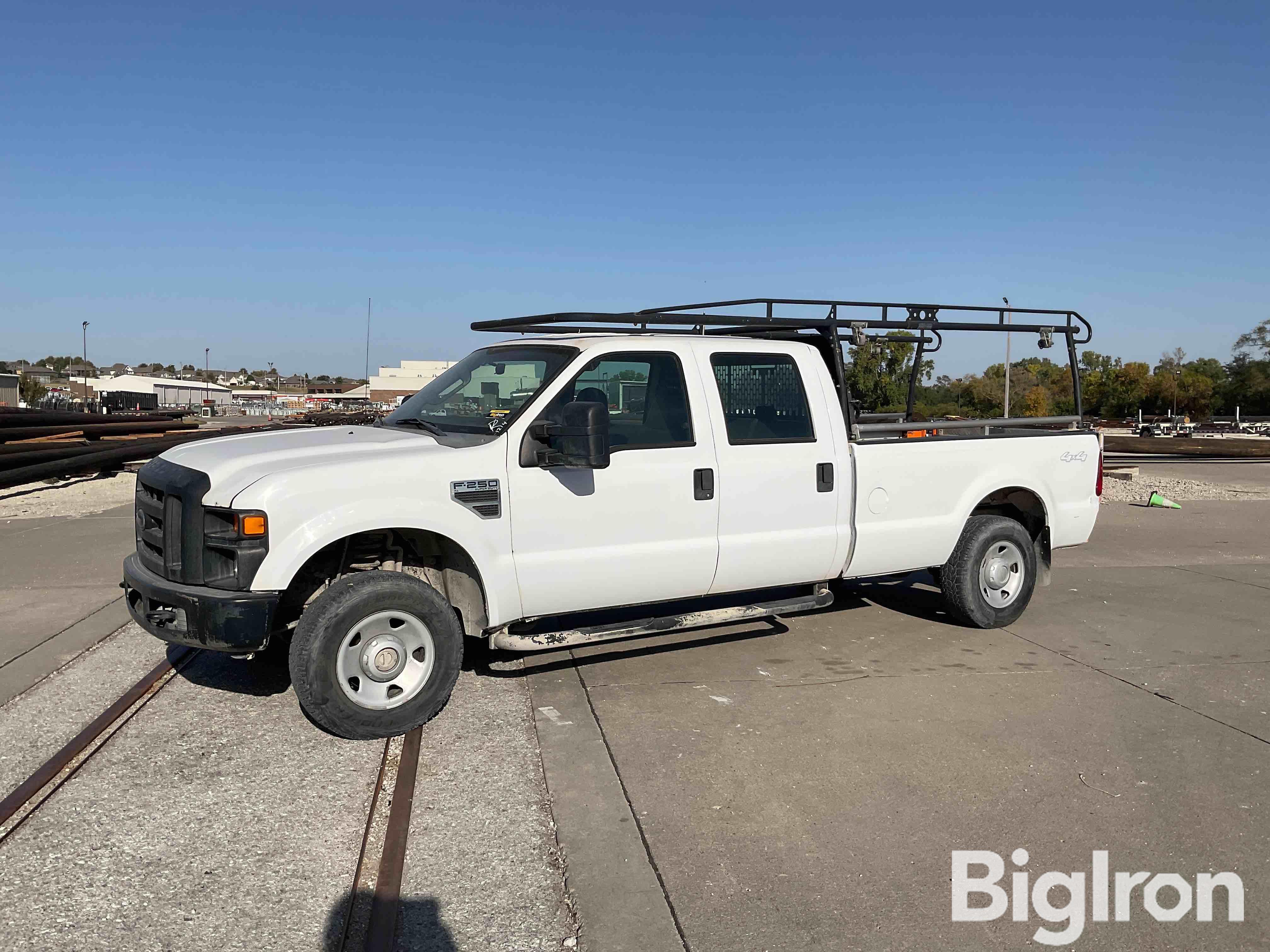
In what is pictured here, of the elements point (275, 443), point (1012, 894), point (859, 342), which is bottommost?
point (1012, 894)

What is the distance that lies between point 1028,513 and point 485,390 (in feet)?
14.0

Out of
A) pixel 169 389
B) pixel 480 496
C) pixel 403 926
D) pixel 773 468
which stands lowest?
pixel 403 926

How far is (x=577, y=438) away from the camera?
16.1 feet

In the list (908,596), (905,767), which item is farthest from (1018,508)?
(905,767)

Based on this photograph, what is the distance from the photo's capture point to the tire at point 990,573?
270 inches

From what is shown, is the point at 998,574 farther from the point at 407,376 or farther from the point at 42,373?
the point at 42,373

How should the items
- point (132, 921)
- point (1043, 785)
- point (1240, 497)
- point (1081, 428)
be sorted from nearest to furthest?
point (132, 921) < point (1043, 785) < point (1081, 428) < point (1240, 497)

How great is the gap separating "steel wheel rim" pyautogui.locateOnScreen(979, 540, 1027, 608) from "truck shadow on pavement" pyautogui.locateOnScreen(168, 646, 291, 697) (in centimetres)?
466

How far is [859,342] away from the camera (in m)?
6.60

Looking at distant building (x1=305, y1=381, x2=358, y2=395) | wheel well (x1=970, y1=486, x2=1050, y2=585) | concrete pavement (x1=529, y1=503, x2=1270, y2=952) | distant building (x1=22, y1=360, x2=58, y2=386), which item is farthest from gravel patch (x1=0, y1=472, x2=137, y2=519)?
distant building (x1=22, y1=360, x2=58, y2=386)

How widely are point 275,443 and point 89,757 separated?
1732 mm

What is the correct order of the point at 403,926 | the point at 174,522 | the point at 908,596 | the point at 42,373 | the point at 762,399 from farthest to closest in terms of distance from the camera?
the point at 42,373
the point at 908,596
the point at 762,399
the point at 174,522
the point at 403,926

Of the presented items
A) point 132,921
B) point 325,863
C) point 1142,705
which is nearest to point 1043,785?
point 1142,705

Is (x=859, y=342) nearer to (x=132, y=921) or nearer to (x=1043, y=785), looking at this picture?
(x=1043, y=785)
